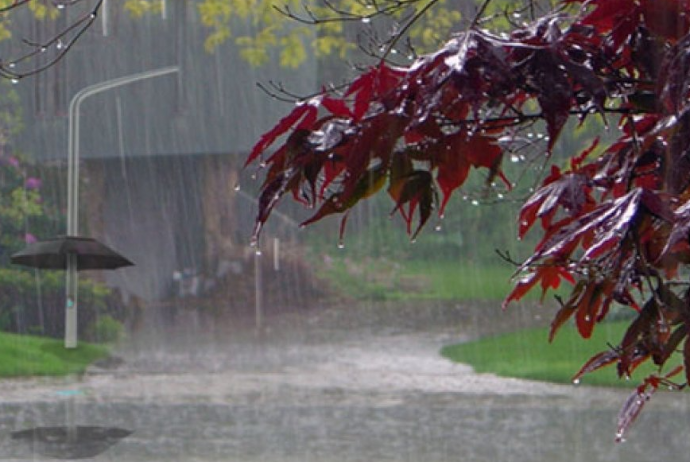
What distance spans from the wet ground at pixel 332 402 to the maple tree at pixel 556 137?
591cm

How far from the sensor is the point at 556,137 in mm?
1601

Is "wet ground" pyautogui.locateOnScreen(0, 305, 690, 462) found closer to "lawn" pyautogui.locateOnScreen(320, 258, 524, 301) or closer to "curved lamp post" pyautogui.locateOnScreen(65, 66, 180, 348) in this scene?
"lawn" pyautogui.locateOnScreen(320, 258, 524, 301)

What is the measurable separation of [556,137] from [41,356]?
438 inches

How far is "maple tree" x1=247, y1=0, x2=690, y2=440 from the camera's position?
5.23ft

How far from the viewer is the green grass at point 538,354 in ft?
37.3

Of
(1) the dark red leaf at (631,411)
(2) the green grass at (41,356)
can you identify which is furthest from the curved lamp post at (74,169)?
(1) the dark red leaf at (631,411)

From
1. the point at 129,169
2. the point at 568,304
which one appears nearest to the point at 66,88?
the point at 129,169

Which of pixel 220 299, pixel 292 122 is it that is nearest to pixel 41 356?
pixel 220 299

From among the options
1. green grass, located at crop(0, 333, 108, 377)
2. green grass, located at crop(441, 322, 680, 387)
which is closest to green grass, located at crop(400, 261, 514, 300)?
green grass, located at crop(441, 322, 680, 387)

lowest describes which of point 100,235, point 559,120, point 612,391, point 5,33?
point 612,391

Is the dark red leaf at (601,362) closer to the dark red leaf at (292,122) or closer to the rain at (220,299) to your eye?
the dark red leaf at (292,122)

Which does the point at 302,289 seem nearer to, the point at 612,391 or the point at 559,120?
the point at 612,391

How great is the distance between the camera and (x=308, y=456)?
780 cm

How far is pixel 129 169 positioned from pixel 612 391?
757cm
